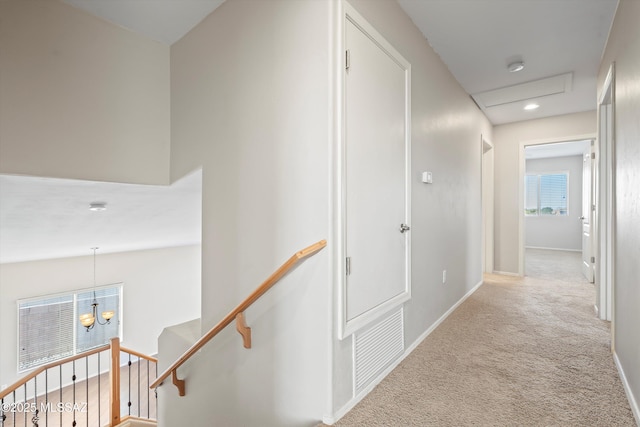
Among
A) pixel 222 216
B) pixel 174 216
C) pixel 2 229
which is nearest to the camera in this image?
pixel 222 216

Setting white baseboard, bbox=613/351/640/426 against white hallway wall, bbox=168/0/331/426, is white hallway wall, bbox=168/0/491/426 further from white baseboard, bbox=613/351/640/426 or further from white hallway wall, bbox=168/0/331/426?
white baseboard, bbox=613/351/640/426

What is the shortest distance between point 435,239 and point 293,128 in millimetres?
1749

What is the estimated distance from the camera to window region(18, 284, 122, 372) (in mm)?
5027

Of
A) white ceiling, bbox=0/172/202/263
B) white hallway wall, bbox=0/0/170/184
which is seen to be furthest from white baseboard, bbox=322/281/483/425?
white hallway wall, bbox=0/0/170/184

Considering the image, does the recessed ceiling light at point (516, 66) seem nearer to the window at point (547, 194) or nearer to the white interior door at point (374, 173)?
the white interior door at point (374, 173)

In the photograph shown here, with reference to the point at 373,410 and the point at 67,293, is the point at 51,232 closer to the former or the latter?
the point at 67,293

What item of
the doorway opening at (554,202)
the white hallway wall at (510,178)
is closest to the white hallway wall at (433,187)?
the white hallway wall at (510,178)

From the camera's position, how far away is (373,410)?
1.66 meters

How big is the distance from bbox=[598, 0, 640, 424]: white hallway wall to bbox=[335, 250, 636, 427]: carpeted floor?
202mm

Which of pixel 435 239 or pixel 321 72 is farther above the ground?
pixel 321 72

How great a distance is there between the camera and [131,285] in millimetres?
5992

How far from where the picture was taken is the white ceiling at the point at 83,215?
2.39 meters

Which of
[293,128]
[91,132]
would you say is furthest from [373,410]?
[91,132]

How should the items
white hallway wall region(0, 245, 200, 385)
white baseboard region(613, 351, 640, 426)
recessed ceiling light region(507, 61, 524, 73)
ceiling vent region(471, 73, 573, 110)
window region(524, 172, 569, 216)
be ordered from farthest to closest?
window region(524, 172, 569, 216) < white hallway wall region(0, 245, 200, 385) < ceiling vent region(471, 73, 573, 110) < recessed ceiling light region(507, 61, 524, 73) < white baseboard region(613, 351, 640, 426)
